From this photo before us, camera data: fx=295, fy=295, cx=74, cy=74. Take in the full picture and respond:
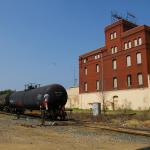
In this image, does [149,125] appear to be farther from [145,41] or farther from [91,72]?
[91,72]

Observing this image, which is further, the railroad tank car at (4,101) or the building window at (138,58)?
the building window at (138,58)

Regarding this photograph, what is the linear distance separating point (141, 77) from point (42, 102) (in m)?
23.4

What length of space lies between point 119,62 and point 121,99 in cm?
645

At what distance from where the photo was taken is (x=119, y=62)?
50469 millimetres

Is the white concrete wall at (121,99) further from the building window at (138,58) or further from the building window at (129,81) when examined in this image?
the building window at (138,58)

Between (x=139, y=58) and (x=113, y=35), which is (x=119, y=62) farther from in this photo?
(x=113, y=35)

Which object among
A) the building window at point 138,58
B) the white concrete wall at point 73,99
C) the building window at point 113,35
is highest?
the building window at point 113,35

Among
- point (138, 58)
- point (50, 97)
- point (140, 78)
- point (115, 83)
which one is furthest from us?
point (115, 83)

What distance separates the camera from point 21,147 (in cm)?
1137

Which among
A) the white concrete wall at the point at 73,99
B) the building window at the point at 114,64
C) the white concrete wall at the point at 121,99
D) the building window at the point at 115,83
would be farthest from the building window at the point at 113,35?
the white concrete wall at the point at 73,99

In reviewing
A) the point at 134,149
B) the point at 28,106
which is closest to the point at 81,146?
the point at 134,149

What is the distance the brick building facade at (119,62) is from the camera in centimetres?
4606

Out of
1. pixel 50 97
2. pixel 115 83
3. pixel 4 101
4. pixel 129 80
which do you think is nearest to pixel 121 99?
pixel 129 80

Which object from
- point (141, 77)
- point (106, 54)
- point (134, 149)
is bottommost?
point (134, 149)
